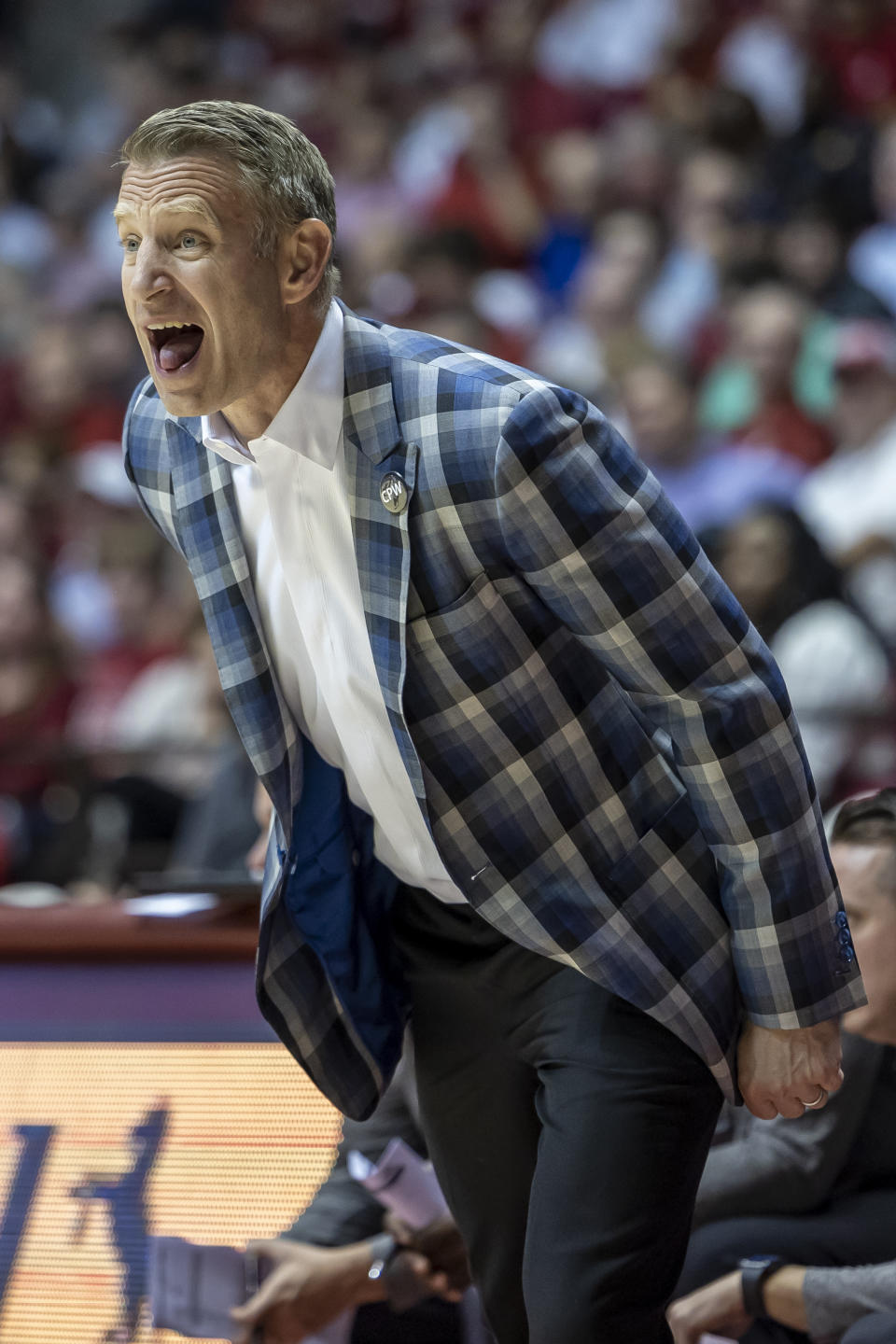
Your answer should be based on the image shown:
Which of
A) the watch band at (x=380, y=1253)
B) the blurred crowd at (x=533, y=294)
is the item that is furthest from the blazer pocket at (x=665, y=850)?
the blurred crowd at (x=533, y=294)

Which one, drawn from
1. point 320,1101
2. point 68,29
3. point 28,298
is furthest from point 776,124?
point 320,1101

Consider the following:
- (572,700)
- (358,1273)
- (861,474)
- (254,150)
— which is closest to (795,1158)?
(358,1273)

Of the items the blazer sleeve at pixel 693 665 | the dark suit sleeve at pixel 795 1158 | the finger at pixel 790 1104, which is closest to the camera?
the blazer sleeve at pixel 693 665

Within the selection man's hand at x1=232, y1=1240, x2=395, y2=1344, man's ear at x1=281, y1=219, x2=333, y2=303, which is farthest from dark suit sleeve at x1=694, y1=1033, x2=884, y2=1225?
man's ear at x1=281, y1=219, x2=333, y2=303

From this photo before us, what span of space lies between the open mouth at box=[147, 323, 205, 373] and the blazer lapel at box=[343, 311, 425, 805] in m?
0.15

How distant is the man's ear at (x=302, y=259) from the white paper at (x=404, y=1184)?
Answer: 3.33ft

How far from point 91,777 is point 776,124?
3150 millimetres

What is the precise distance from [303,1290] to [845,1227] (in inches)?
27.1

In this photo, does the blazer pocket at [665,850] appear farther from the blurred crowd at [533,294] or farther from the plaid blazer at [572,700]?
the blurred crowd at [533,294]

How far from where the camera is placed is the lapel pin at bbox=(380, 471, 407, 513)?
134cm

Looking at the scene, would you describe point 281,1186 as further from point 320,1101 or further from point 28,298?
point 28,298

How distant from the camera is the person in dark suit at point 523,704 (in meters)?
1.32

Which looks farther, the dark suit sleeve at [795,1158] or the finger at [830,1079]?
the dark suit sleeve at [795,1158]

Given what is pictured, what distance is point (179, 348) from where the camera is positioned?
1.39m
